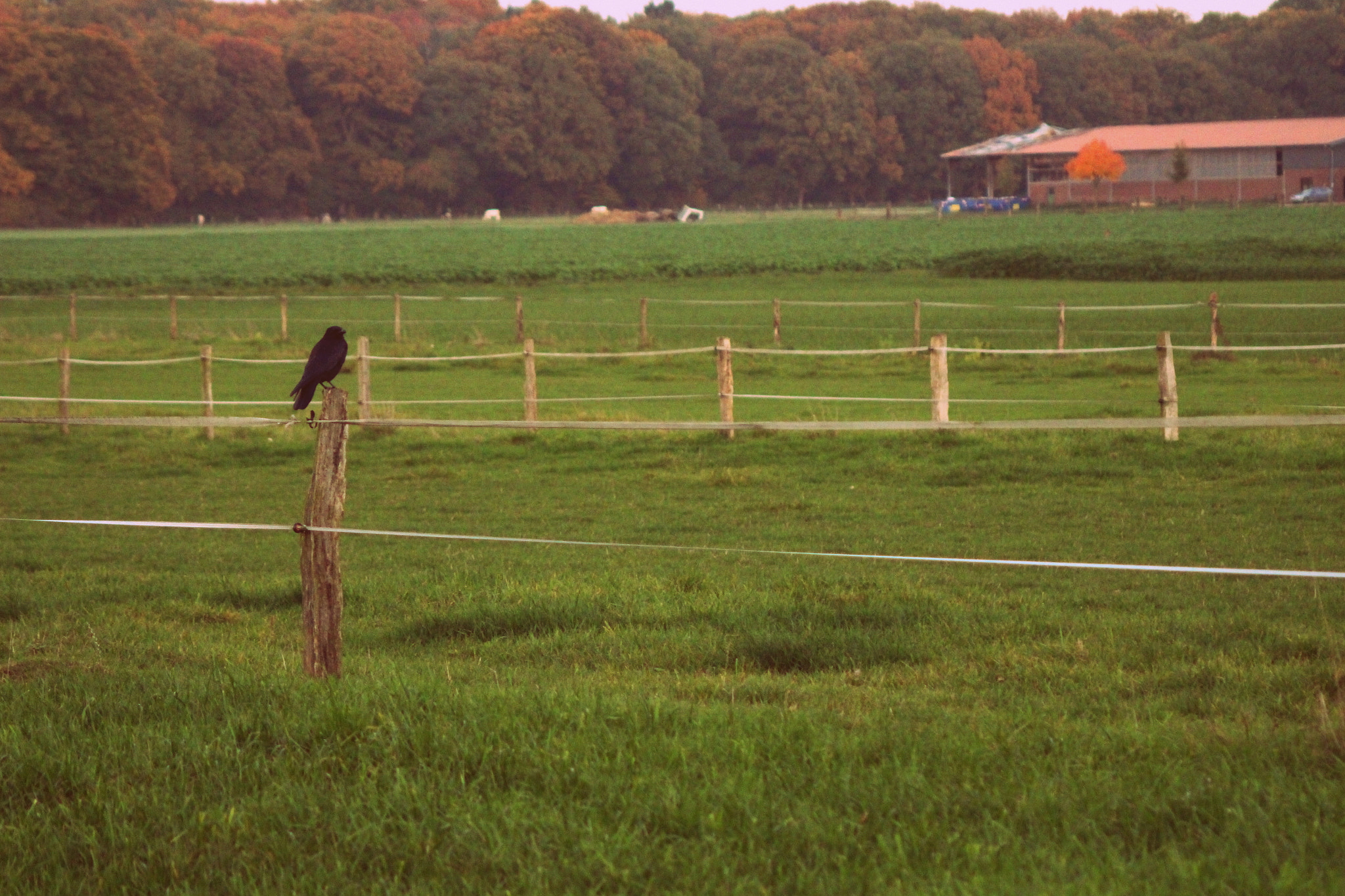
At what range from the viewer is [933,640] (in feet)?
21.5

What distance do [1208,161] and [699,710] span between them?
10182 centimetres

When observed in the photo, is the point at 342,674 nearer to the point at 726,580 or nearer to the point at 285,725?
the point at 285,725

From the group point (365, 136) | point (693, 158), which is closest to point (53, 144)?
point (365, 136)

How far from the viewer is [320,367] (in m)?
7.07

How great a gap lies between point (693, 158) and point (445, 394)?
337ft

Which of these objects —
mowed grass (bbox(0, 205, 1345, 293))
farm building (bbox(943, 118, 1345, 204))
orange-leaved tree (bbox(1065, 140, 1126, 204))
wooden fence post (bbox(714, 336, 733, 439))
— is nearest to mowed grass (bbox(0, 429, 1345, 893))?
wooden fence post (bbox(714, 336, 733, 439))

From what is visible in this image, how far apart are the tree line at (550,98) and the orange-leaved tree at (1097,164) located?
962 cm

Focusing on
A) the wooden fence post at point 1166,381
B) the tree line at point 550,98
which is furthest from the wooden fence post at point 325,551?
the tree line at point 550,98

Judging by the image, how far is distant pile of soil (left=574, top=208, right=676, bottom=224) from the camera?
103812mm

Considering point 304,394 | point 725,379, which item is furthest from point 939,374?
point 304,394

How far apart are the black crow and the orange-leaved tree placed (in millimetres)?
96878

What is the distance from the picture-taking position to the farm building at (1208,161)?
94.6 meters

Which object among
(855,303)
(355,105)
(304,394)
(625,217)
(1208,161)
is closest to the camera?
(304,394)

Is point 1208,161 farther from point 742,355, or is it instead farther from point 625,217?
point 742,355
